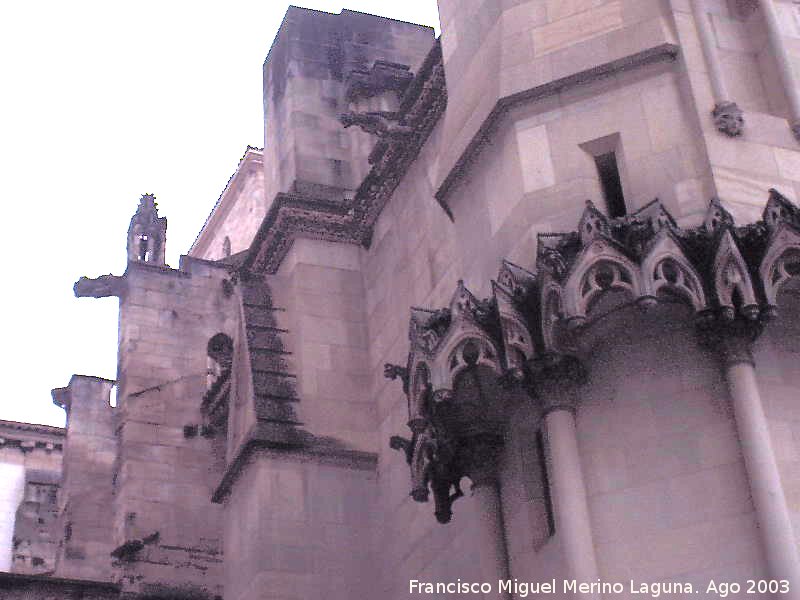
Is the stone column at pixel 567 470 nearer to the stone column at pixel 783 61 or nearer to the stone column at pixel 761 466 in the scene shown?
the stone column at pixel 761 466

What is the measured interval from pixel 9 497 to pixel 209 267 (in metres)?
16.8

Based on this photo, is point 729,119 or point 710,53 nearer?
point 729,119

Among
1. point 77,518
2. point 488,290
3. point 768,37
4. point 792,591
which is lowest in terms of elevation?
point 792,591

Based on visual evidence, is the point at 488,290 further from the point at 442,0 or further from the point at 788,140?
the point at 442,0

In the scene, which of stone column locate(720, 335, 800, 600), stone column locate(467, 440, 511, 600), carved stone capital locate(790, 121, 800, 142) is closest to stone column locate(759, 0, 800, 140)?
carved stone capital locate(790, 121, 800, 142)

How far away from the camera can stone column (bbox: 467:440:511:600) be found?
38.7ft

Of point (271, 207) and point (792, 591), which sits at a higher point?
point (271, 207)

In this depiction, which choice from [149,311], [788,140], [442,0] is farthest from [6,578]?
[788,140]

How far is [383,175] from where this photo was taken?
18984mm

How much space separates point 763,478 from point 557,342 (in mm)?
1924

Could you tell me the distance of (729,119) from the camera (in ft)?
38.2

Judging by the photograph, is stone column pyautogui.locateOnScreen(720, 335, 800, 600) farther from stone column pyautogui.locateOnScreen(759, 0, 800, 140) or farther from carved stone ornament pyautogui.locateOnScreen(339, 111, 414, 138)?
carved stone ornament pyautogui.locateOnScreen(339, 111, 414, 138)

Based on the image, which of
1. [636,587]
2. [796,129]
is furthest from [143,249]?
[636,587]

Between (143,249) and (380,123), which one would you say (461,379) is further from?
(143,249)
